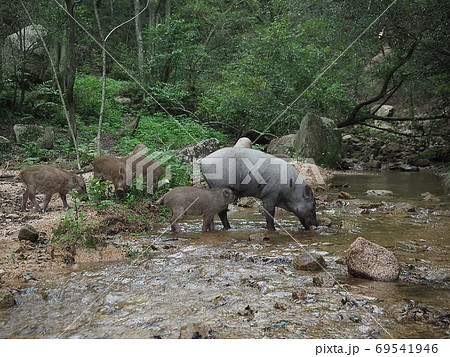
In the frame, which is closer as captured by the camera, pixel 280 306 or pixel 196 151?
pixel 280 306

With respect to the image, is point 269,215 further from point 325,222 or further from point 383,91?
point 383,91

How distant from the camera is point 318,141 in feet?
58.4

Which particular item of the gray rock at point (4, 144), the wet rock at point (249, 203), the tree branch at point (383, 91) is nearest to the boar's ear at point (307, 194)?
Answer: the wet rock at point (249, 203)

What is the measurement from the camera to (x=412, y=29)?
13.4 meters

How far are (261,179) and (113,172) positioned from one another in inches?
132

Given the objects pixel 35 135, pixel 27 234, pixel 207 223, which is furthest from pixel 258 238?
pixel 35 135

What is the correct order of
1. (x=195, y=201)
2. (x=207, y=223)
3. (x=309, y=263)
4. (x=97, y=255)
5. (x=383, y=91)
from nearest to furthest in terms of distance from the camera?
(x=309, y=263) < (x=97, y=255) < (x=195, y=201) < (x=207, y=223) < (x=383, y=91)

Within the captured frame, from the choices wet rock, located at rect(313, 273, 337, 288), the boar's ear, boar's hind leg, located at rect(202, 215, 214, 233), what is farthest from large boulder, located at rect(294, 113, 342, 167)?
wet rock, located at rect(313, 273, 337, 288)

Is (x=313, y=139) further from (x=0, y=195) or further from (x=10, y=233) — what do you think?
(x=10, y=233)

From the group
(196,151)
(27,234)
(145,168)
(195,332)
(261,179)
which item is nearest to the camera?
(195,332)

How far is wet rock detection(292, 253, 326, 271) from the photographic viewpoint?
5051 millimetres
